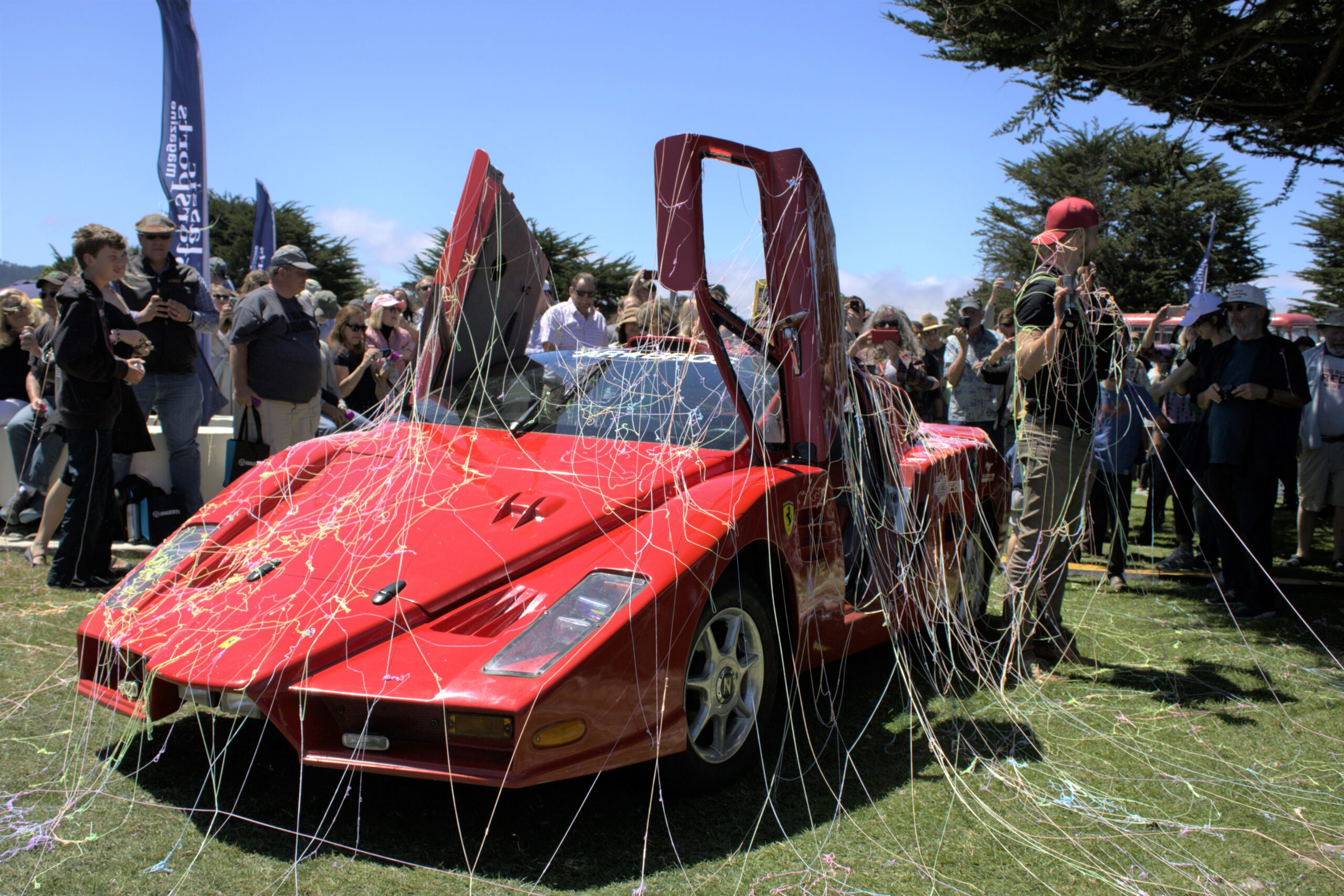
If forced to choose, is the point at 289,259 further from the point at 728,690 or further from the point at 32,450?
the point at 728,690

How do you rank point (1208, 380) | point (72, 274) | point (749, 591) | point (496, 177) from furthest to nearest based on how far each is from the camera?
point (1208, 380), point (72, 274), point (496, 177), point (749, 591)

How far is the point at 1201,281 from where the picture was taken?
32.9 ft

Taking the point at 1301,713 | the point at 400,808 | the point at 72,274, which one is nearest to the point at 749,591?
the point at 400,808

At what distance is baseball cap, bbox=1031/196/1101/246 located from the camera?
473 centimetres

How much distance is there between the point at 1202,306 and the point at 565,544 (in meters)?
6.00

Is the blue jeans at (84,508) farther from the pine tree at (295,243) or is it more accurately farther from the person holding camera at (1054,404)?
the pine tree at (295,243)

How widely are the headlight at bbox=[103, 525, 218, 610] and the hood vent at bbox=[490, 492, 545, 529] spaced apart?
1.20 meters

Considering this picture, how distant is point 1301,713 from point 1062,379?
6.09 ft

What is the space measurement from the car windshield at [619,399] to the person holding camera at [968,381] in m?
4.99

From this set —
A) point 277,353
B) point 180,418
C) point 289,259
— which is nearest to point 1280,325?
point 289,259

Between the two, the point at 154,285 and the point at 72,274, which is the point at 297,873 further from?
the point at 154,285

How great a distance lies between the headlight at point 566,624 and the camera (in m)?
2.77

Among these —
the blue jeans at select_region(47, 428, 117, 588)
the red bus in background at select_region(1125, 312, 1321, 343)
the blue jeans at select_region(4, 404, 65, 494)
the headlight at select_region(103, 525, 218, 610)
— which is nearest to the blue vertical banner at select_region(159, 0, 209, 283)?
the blue jeans at select_region(4, 404, 65, 494)

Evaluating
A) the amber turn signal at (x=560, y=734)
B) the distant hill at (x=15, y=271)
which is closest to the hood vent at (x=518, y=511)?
the amber turn signal at (x=560, y=734)
